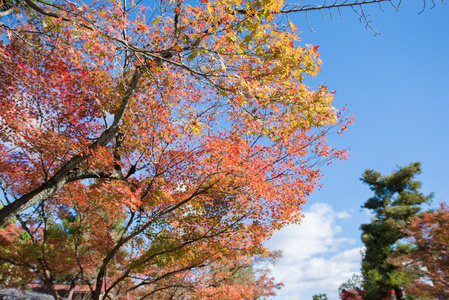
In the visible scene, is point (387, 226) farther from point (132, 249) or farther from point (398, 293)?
point (132, 249)

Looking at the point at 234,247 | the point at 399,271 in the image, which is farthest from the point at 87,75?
the point at 399,271

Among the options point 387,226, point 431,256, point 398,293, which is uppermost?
point 387,226

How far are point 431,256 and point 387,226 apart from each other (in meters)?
3.84

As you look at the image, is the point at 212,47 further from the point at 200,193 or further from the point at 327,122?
the point at 200,193

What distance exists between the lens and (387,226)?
54.1 ft

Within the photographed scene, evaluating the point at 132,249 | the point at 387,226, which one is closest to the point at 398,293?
the point at 387,226

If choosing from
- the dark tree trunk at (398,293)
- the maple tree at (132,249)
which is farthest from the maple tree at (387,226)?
the maple tree at (132,249)

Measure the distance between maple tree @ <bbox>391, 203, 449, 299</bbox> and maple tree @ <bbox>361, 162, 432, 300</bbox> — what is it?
57 centimetres

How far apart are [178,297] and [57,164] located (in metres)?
8.88

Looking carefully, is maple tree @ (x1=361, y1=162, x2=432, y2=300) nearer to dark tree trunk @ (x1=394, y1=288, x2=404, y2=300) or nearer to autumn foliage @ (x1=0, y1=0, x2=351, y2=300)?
dark tree trunk @ (x1=394, y1=288, x2=404, y2=300)

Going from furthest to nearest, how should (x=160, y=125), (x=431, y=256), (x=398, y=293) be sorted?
(x=398, y=293) < (x=431, y=256) < (x=160, y=125)

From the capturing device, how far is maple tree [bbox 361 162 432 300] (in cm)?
1546

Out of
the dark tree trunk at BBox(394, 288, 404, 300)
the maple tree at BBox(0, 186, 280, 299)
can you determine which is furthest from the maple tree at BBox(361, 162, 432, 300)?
the maple tree at BBox(0, 186, 280, 299)

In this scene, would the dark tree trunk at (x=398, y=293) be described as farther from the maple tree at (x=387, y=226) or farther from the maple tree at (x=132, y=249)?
the maple tree at (x=132, y=249)
